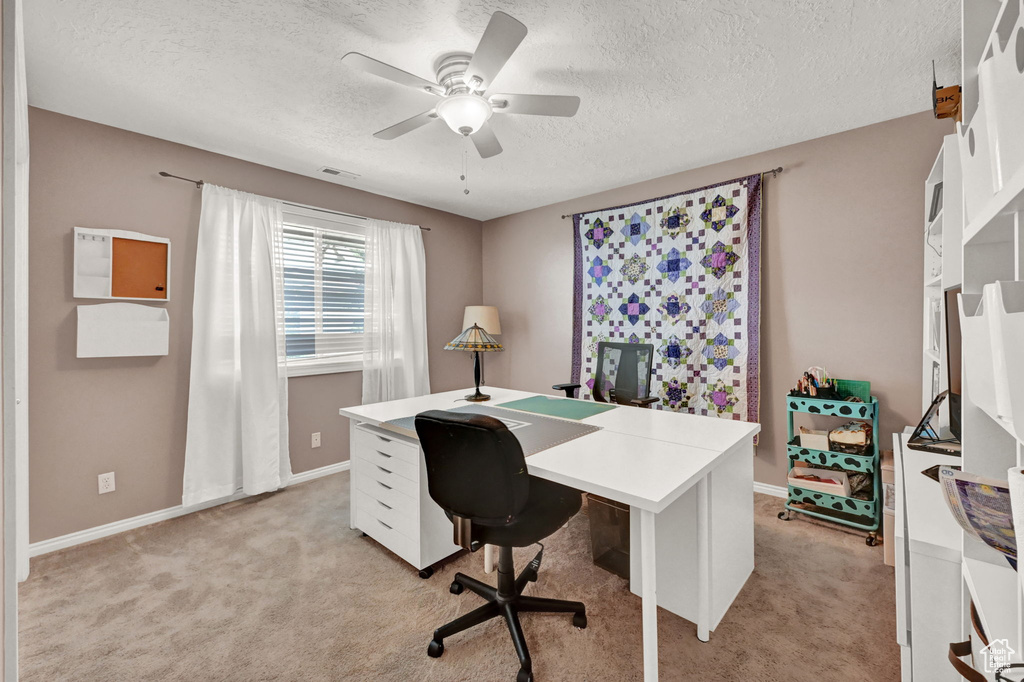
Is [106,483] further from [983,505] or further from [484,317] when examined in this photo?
[983,505]

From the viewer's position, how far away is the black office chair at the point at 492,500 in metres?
1.38

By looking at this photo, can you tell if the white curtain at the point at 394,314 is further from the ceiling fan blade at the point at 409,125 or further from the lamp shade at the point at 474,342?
the ceiling fan blade at the point at 409,125

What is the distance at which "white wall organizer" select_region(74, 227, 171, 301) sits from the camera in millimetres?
2398

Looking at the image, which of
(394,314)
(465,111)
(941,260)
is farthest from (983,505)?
(394,314)

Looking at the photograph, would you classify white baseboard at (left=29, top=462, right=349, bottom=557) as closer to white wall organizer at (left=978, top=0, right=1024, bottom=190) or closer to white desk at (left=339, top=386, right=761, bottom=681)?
white desk at (left=339, top=386, right=761, bottom=681)

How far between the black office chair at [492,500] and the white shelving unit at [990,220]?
1079 millimetres

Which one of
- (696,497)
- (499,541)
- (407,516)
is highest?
(696,497)

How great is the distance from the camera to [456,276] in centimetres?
456

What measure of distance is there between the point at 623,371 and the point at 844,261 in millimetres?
1518

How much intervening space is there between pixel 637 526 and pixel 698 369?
183 cm

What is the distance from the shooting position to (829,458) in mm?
2506

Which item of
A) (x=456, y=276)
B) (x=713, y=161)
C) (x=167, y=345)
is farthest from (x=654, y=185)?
(x=167, y=345)

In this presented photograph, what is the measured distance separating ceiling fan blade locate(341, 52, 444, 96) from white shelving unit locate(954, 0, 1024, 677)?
1631mm

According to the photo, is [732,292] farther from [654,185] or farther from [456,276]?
[456,276]
